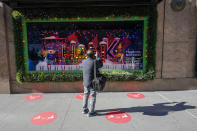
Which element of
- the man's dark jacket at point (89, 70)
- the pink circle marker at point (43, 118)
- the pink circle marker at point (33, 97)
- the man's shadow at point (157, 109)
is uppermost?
the man's dark jacket at point (89, 70)

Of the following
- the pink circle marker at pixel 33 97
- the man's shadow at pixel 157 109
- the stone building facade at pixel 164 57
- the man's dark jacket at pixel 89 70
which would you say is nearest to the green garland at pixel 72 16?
the stone building facade at pixel 164 57

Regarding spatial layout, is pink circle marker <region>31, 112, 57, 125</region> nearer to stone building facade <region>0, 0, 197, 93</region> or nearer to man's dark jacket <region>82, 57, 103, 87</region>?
man's dark jacket <region>82, 57, 103, 87</region>

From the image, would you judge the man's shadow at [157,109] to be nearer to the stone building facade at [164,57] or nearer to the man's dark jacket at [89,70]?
the man's dark jacket at [89,70]

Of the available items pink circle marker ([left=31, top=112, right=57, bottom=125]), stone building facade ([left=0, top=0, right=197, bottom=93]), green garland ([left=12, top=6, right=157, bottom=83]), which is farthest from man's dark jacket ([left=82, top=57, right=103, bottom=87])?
stone building facade ([left=0, top=0, right=197, bottom=93])

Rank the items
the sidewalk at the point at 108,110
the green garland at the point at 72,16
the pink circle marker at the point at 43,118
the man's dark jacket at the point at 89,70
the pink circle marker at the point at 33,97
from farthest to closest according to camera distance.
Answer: the green garland at the point at 72,16, the pink circle marker at the point at 33,97, the man's dark jacket at the point at 89,70, the pink circle marker at the point at 43,118, the sidewalk at the point at 108,110

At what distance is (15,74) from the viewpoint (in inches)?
224

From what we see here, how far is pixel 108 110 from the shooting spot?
404 cm

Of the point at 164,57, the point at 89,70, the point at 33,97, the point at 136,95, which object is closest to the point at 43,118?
the point at 89,70

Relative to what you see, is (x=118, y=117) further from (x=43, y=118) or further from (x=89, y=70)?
(x=43, y=118)

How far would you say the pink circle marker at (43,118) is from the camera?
342cm

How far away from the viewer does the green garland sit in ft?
17.8

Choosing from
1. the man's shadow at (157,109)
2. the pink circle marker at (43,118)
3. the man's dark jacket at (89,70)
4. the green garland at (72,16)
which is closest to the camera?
the pink circle marker at (43,118)

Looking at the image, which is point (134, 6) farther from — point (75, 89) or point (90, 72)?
point (75, 89)

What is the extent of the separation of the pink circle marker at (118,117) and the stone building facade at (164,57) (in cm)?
199
